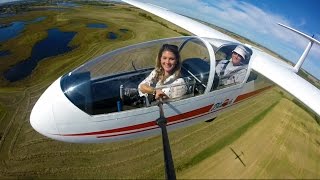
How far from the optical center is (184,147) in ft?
41.3

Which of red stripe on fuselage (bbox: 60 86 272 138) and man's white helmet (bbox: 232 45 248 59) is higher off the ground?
man's white helmet (bbox: 232 45 248 59)

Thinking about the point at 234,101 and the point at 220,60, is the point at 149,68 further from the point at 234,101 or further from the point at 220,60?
the point at 234,101

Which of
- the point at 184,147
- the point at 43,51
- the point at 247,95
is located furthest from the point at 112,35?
the point at 247,95

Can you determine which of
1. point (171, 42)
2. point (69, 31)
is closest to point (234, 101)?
point (171, 42)

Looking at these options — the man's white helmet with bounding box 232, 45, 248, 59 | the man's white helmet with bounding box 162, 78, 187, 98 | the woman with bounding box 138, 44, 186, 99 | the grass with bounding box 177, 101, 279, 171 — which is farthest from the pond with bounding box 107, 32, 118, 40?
the man's white helmet with bounding box 162, 78, 187, 98

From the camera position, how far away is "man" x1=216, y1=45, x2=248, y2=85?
26.1 ft

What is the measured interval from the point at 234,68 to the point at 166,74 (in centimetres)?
231

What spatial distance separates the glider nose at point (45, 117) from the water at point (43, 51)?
45.8 feet

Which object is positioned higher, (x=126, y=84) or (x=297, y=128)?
(x=126, y=84)

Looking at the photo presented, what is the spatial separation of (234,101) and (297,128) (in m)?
10.9

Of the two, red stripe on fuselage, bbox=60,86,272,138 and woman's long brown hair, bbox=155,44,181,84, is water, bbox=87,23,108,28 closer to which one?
red stripe on fuselage, bbox=60,86,272,138

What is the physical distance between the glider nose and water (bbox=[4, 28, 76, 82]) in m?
14.0

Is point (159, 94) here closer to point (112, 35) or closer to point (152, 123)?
point (152, 123)

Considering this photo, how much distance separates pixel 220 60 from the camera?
805cm
